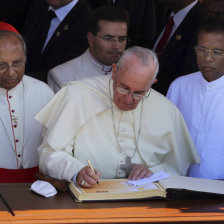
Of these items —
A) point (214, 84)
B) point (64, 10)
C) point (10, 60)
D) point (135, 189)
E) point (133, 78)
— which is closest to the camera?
point (135, 189)

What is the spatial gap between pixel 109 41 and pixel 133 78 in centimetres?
148

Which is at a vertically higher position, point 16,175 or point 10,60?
point 10,60

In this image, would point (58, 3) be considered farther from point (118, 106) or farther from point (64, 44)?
point (118, 106)

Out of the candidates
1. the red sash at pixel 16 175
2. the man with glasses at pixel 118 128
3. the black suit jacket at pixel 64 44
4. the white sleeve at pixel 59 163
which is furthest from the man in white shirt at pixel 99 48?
the white sleeve at pixel 59 163

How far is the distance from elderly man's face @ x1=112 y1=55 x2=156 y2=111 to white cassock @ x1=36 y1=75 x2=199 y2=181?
10.3 inches

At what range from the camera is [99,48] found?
5.55 metres

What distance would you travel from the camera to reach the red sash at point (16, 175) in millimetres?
4528

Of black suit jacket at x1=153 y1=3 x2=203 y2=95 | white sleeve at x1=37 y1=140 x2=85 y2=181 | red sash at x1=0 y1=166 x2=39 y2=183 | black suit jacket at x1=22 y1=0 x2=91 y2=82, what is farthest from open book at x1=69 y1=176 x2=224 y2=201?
black suit jacket at x1=22 y1=0 x2=91 y2=82

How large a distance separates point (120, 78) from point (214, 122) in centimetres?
100

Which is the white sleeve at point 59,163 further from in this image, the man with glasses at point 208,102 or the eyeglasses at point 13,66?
the man with glasses at point 208,102

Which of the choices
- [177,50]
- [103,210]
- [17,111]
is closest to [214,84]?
[177,50]

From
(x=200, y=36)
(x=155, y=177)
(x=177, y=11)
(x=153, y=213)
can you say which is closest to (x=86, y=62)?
(x=177, y=11)

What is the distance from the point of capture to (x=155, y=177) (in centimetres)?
394

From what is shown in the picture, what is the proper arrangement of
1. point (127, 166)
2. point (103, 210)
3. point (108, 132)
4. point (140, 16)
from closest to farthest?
point (103, 210) < point (127, 166) < point (108, 132) < point (140, 16)
